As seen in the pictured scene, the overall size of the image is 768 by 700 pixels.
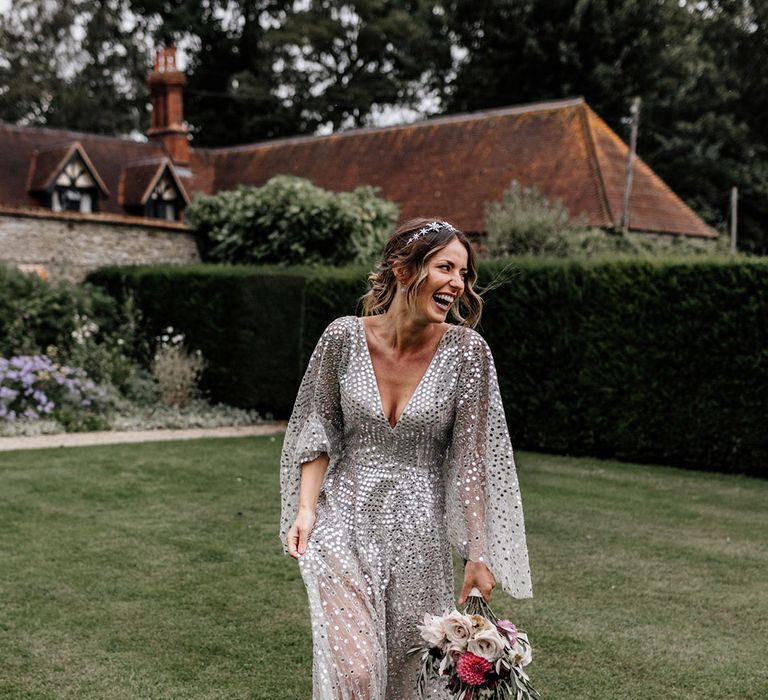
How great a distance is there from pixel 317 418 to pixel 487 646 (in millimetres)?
Result: 971

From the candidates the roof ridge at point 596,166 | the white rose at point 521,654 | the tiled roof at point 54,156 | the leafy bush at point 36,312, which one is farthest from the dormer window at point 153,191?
the white rose at point 521,654

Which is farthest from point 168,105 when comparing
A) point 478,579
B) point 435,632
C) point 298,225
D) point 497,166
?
point 435,632

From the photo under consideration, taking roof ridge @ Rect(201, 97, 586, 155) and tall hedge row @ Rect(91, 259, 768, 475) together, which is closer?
tall hedge row @ Rect(91, 259, 768, 475)

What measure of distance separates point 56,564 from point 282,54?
99.4ft

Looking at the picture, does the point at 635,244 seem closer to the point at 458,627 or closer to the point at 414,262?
the point at 414,262

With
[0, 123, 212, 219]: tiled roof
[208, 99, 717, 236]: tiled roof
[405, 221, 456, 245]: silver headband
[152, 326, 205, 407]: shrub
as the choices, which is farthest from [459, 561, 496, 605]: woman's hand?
[0, 123, 212, 219]: tiled roof

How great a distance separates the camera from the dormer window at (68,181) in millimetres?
22797

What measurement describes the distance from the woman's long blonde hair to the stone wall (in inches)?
584

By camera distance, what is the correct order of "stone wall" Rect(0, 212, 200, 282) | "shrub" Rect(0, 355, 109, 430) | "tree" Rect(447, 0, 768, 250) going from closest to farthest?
"shrub" Rect(0, 355, 109, 430) < "stone wall" Rect(0, 212, 200, 282) < "tree" Rect(447, 0, 768, 250)

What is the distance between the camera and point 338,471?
11.1 feet

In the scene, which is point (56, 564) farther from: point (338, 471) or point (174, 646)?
point (338, 471)

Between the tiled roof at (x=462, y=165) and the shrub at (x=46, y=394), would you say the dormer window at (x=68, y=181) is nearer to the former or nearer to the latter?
the tiled roof at (x=462, y=165)

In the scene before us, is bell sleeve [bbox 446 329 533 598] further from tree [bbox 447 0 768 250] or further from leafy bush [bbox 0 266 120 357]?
tree [bbox 447 0 768 250]

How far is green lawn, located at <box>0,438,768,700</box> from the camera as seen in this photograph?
4887mm
